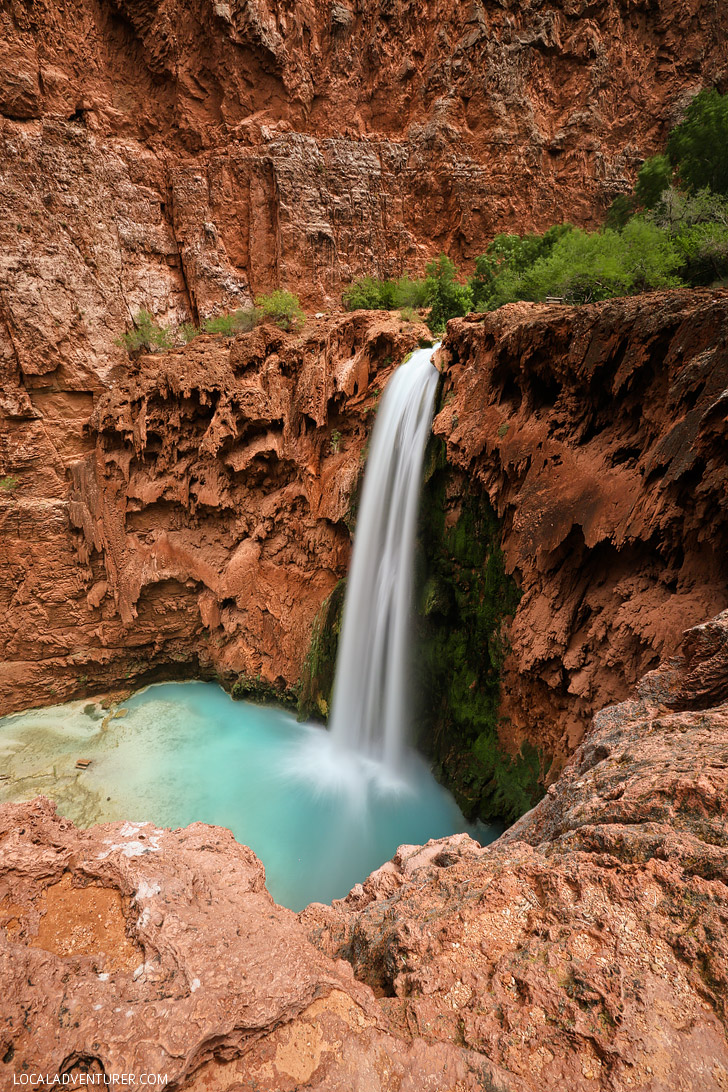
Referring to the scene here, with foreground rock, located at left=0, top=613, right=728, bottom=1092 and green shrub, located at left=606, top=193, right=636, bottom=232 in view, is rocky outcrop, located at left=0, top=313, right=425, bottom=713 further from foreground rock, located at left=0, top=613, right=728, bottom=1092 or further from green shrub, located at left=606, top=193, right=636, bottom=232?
green shrub, located at left=606, top=193, right=636, bottom=232

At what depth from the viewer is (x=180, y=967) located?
1.89m

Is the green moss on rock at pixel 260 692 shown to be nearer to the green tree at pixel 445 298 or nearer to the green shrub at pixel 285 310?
the green shrub at pixel 285 310

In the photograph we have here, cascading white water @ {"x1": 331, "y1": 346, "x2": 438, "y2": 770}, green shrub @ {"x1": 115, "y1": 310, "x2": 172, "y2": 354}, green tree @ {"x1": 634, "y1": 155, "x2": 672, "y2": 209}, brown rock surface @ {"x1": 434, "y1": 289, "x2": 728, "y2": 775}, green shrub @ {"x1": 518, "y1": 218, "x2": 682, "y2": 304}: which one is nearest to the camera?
brown rock surface @ {"x1": 434, "y1": 289, "x2": 728, "y2": 775}

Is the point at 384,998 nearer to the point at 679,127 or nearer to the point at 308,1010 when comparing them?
the point at 308,1010

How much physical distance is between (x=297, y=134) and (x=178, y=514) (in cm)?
1148

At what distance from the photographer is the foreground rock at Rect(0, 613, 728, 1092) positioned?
1.49 m

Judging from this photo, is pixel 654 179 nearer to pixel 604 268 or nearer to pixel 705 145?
pixel 705 145

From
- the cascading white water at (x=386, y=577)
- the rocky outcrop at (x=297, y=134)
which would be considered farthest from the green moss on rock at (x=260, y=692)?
the rocky outcrop at (x=297, y=134)

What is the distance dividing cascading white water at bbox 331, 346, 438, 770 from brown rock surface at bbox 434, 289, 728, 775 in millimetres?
1229

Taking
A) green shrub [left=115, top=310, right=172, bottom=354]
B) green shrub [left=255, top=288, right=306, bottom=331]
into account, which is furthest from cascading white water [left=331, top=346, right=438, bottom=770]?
green shrub [left=115, top=310, right=172, bottom=354]

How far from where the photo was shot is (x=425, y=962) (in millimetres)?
1907

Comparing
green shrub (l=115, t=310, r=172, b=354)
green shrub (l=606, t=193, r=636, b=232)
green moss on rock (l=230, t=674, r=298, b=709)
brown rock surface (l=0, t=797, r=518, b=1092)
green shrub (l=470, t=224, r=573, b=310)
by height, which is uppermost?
green shrub (l=606, t=193, r=636, b=232)

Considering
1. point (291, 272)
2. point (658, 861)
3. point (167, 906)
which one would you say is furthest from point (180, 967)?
point (291, 272)

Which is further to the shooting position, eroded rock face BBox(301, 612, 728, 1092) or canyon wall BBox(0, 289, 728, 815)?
canyon wall BBox(0, 289, 728, 815)
